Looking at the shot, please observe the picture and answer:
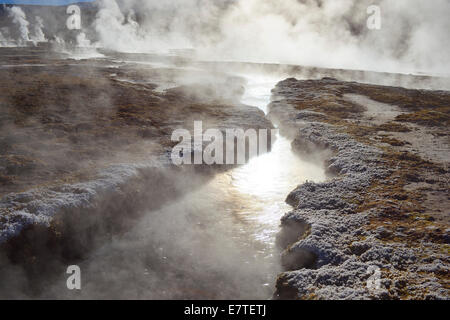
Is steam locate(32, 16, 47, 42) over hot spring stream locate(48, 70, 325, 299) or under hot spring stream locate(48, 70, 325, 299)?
over

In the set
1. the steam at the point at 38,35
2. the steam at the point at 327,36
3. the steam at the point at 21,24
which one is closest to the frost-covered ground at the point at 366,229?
the steam at the point at 327,36

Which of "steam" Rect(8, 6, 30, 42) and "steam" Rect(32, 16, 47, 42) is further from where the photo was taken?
"steam" Rect(32, 16, 47, 42)

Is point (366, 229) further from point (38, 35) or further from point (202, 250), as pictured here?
point (38, 35)

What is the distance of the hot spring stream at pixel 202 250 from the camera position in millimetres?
8414

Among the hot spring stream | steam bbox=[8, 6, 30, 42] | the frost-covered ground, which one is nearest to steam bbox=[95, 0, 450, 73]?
steam bbox=[8, 6, 30, 42]

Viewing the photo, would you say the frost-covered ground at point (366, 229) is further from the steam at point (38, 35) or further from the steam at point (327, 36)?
the steam at point (38, 35)

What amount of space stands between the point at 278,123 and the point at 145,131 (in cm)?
1017

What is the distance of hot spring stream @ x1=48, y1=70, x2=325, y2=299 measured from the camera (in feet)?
27.6

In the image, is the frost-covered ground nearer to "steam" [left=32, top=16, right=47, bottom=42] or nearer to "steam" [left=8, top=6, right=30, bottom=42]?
"steam" [left=8, top=6, right=30, bottom=42]

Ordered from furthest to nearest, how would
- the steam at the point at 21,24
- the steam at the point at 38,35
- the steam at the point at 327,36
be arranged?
1. the steam at the point at 38,35
2. the steam at the point at 21,24
3. the steam at the point at 327,36

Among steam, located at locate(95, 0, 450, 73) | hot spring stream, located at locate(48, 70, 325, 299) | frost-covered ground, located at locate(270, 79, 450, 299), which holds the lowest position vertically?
hot spring stream, located at locate(48, 70, 325, 299)

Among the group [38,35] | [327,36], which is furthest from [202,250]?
[38,35]

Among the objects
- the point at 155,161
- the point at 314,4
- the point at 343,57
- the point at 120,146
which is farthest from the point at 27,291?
the point at 314,4

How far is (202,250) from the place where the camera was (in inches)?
392
